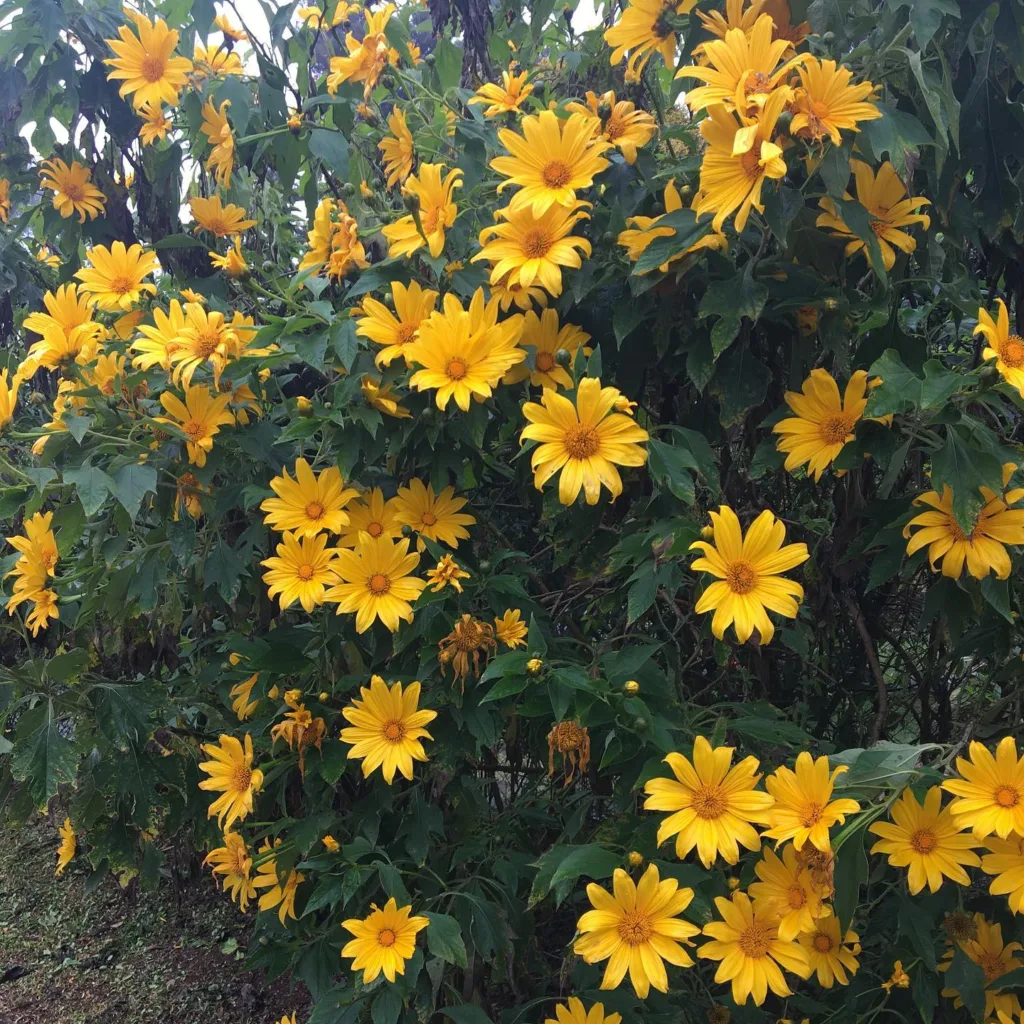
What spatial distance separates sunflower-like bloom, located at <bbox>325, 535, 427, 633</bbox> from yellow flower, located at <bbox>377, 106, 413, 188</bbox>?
677 mm

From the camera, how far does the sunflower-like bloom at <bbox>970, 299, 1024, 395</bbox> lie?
36.9 inches

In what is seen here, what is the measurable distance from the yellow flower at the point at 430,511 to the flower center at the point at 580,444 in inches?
10.5

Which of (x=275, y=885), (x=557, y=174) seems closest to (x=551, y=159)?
(x=557, y=174)

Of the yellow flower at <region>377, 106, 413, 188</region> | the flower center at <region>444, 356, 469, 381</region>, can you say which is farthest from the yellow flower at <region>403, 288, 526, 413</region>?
the yellow flower at <region>377, 106, 413, 188</region>

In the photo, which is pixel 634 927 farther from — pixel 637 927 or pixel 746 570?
pixel 746 570

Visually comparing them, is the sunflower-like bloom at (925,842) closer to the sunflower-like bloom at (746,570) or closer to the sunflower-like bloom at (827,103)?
the sunflower-like bloom at (746,570)

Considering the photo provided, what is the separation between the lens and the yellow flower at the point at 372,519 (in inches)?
49.3

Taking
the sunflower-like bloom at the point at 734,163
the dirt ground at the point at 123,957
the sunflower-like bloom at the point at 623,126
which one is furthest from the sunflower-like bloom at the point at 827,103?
the dirt ground at the point at 123,957

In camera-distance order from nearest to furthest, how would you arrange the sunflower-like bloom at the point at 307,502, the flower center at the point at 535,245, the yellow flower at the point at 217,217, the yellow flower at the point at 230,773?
the flower center at the point at 535,245 → the sunflower-like bloom at the point at 307,502 → the yellow flower at the point at 230,773 → the yellow flower at the point at 217,217

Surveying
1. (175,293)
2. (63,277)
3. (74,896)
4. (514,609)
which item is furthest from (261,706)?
(74,896)

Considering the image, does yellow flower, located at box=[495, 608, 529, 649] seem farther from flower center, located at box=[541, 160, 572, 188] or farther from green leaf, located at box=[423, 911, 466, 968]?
flower center, located at box=[541, 160, 572, 188]

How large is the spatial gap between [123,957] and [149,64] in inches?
90.0

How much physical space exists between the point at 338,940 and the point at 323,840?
17 centimetres

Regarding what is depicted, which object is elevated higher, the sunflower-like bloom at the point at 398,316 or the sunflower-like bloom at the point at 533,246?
the sunflower-like bloom at the point at 533,246
